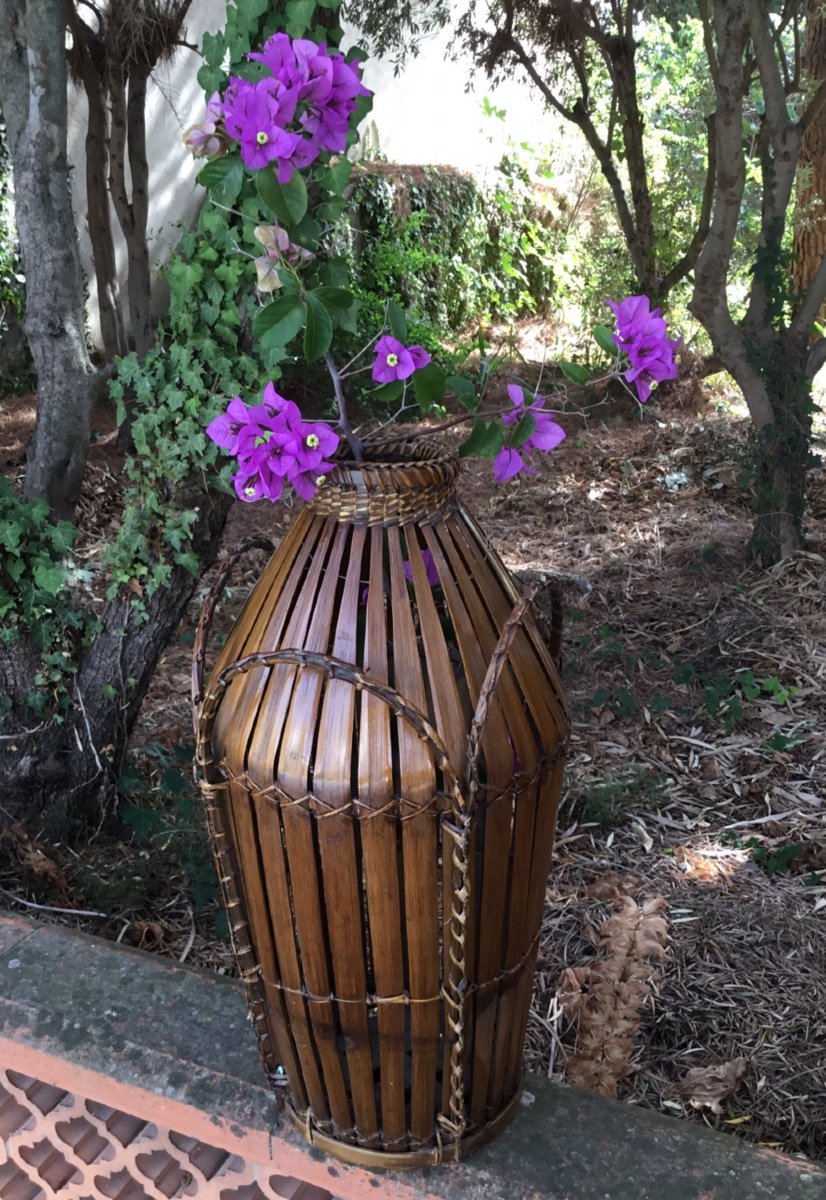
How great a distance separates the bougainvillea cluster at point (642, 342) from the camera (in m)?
1.08

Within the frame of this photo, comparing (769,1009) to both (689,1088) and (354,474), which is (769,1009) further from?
(354,474)

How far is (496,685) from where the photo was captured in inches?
39.5

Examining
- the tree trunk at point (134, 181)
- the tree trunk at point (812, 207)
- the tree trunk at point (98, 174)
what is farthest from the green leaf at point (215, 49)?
the tree trunk at point (812, 207)

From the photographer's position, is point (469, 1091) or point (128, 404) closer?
point (469, 1091)

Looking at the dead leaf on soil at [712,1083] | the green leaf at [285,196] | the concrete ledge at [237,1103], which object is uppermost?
the green leaf at [285,196]

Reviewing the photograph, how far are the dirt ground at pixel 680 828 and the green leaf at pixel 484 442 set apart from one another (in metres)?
1.05

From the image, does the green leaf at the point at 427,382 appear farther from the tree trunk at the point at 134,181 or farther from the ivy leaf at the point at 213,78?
the tree trunk at the point at 134,181

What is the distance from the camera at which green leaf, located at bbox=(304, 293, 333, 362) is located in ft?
3.44

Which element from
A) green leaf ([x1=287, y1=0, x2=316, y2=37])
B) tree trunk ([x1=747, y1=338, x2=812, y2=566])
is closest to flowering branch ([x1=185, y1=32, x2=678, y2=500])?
green leaf ([x1=287, y1=0, x2=316, y2=37])

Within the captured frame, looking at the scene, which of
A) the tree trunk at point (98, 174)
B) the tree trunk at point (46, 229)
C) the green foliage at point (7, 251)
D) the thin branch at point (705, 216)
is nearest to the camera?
the tree trunk at point (46, 229)

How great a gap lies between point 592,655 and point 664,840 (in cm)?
101

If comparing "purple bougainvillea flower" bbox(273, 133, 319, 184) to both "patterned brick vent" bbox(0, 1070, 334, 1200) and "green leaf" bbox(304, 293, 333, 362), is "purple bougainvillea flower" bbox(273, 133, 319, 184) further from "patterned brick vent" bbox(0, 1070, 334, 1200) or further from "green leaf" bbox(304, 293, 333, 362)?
"patterned brick vent" bbox(0, 1070, 334, 1200)

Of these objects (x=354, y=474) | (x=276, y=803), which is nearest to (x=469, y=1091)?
(x=276, y=803)

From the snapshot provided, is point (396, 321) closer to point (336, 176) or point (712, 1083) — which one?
point (336, 176)
